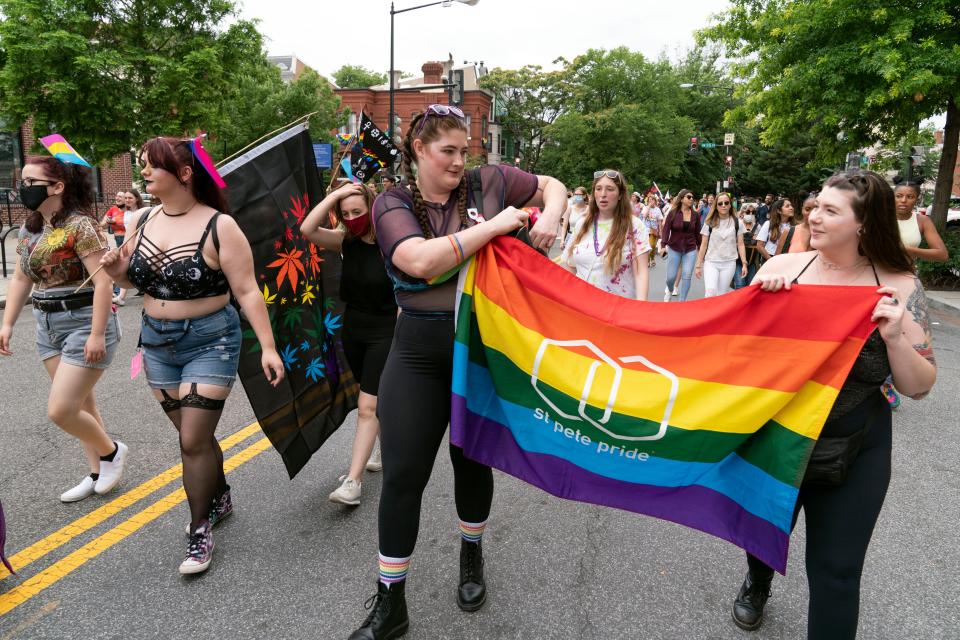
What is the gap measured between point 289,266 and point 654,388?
2092 millimetres

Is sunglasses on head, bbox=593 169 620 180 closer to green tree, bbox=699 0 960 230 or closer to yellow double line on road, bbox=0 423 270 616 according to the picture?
yellow double line on road, bbox=0 423 270 616

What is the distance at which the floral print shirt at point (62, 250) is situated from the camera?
3518mm

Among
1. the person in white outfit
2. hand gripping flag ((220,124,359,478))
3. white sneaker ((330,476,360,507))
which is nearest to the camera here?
hand gripping flag ((220,124,359,478))

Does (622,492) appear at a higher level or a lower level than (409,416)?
lower

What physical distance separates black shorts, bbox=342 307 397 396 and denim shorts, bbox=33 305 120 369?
1281mm

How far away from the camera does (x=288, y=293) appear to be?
354cm

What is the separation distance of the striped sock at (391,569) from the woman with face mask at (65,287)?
2004 millimetres

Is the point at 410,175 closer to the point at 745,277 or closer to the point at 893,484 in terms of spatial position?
the point at 893,484

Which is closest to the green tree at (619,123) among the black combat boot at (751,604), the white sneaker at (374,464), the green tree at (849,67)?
the green tree at (849,67)

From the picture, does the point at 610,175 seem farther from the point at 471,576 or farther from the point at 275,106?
the point at 275,106

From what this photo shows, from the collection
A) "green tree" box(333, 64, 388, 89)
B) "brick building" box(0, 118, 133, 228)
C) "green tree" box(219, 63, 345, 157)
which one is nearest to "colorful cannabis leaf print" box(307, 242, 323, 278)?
"brick building" box(0, 118, 133, 228)

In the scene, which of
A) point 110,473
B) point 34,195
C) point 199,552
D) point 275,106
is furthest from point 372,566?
point 275,106

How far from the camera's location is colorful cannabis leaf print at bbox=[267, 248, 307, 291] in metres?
3.48

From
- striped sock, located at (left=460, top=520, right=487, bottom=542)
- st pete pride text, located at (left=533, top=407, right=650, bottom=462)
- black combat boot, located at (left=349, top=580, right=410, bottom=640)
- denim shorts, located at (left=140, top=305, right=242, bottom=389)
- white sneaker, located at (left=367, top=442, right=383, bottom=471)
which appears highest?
denim shorts, located at (left=140, top=305, right=242, bottom=389)
